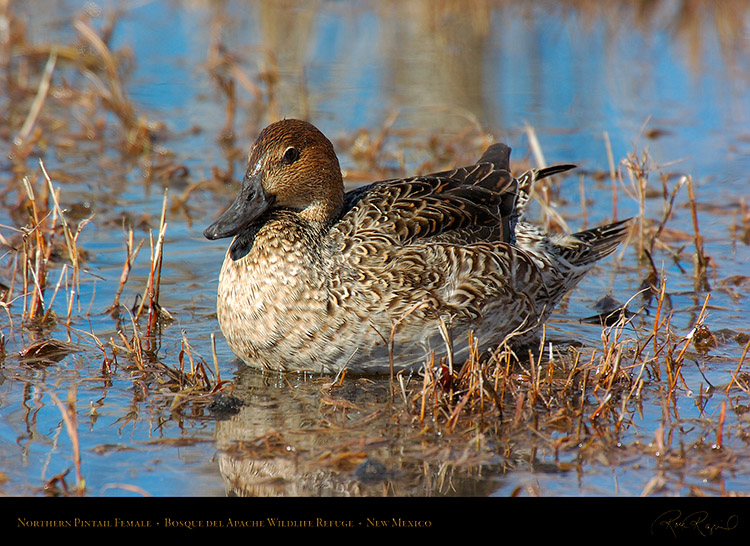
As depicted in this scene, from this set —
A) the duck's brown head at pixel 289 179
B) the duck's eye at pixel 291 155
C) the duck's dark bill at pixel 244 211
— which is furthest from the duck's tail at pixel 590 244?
the duck's dark bill at pixel 244 211

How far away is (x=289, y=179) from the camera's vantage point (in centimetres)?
498

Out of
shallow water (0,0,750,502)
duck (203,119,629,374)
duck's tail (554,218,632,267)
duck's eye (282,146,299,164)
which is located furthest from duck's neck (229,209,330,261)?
duck's tail (554,218,632,267)

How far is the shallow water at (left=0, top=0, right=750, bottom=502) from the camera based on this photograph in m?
3.86

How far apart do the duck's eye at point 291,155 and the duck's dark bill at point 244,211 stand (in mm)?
161

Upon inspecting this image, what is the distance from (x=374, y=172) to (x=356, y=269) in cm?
342

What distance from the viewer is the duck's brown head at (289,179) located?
4.89 metres

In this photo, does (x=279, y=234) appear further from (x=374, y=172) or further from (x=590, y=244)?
(x=374, y=172)

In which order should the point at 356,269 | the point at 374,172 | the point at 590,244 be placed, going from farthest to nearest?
the point at 374,172
the point at 590,244
the point at 356,269

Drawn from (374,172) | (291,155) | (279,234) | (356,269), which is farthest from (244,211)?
(374,172)

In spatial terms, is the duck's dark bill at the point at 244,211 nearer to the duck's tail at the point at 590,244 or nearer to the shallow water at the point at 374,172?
the shallow water at the point at 374,172

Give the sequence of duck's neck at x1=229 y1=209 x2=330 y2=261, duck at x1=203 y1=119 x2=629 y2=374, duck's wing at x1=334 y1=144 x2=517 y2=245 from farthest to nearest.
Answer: duck's wing at x1=334 y1=144 x2=517 y2=245
duck's neck at x1=229 y1=209 x2=330 y2=261
duck at x1=203 y1=119 x2=629 y2=374

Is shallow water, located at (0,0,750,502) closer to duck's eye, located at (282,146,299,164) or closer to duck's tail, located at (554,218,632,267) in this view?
duck's tail, located at (554,218,632,267)

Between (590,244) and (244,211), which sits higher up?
(244,211)
